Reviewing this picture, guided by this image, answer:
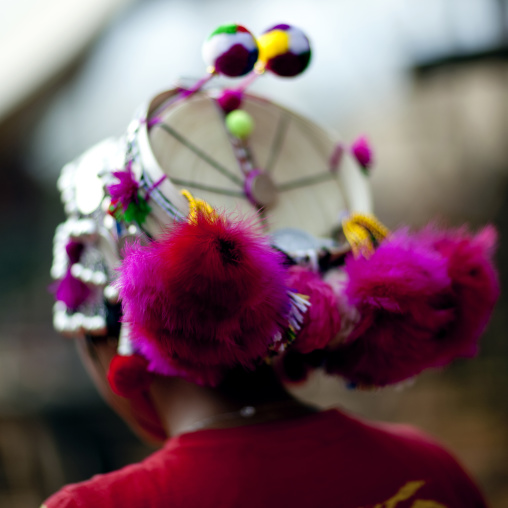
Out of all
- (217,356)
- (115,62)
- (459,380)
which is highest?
(115,62)

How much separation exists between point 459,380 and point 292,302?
139 inches

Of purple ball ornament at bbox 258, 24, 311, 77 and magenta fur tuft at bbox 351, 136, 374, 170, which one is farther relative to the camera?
magenta fur tuft at bbox 351, 136, 374, 170

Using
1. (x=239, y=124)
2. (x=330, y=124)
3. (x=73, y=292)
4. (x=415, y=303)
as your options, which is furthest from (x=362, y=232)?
(x=330, y=124)

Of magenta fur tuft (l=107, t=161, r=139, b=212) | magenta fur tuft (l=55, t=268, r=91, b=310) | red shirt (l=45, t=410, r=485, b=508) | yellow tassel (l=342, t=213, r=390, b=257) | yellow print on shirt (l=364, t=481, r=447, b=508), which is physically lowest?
yellow print on shirt (l=364, t=481, r=447, b=508)

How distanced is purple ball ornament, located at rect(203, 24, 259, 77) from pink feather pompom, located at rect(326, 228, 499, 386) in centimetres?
34

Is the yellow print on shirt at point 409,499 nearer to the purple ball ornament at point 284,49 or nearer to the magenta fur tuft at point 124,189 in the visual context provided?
the magenta fur tuft at point 124,189

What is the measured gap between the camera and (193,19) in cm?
366

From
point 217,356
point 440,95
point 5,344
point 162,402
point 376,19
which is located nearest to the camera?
point 217,356

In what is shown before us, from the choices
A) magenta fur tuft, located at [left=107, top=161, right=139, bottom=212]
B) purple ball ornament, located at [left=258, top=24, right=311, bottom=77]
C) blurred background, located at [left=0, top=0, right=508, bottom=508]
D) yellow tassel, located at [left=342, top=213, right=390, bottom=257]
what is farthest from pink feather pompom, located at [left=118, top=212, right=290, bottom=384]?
blurred background, located at [left=0, top=0, right=508, bottom=508]

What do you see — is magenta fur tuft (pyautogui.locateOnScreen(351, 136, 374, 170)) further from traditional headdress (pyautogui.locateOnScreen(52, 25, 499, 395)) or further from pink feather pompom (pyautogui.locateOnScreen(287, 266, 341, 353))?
pink feather pompom (pyautogui.locateOnScreen(287, 266, 341, 353))

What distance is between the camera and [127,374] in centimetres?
86

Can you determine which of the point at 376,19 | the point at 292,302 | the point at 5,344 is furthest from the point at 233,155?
the point at 5,344

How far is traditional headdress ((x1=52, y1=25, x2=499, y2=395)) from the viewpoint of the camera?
70 centimetres

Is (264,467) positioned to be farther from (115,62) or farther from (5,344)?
(5,344)
